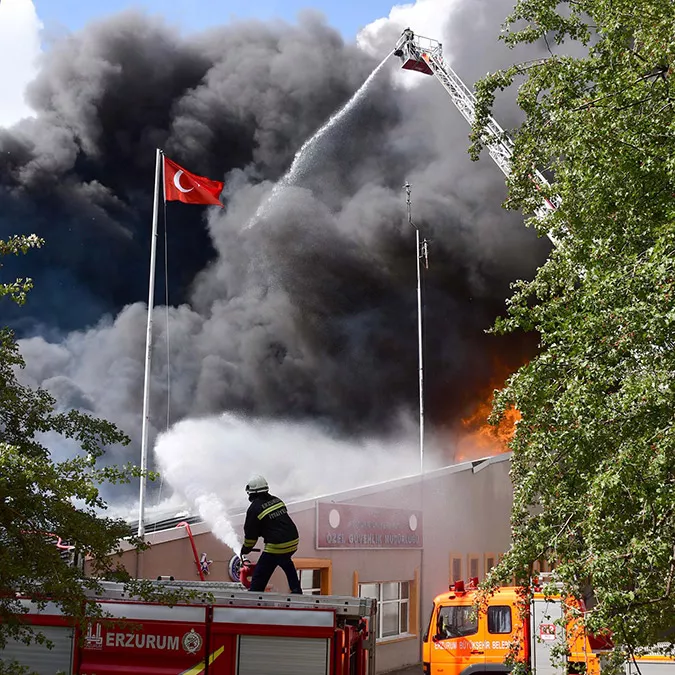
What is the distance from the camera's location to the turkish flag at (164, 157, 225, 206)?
51.5 feet

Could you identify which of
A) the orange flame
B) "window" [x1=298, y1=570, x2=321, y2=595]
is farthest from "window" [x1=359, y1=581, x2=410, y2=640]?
the orange flame

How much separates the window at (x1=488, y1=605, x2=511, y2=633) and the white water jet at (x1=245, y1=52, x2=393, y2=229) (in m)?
27.8

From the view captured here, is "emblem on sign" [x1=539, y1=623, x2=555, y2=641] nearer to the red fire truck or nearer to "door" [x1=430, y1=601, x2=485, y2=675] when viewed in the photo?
"door" [x1=430, y1=601, x2=485, y2=675]

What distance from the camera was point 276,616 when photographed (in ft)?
24.2

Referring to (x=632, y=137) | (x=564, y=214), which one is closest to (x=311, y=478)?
(x=564, y=214)

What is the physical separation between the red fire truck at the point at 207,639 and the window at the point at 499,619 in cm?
571

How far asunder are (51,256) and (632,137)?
2772cm

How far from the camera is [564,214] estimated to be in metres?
10.5

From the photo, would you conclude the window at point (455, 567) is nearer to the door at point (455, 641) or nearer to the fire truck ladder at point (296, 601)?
the door at point (455, 641)

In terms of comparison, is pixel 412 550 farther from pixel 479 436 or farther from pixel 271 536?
pixel 479 436

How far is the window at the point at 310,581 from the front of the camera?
1585 cm

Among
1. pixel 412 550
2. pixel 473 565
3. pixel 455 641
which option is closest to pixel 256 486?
pixel 455 641

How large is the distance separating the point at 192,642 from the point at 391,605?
1204 centimetres

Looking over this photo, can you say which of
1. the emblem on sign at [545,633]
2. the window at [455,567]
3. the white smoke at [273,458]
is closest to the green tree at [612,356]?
the emblem on sign at [545,633]
